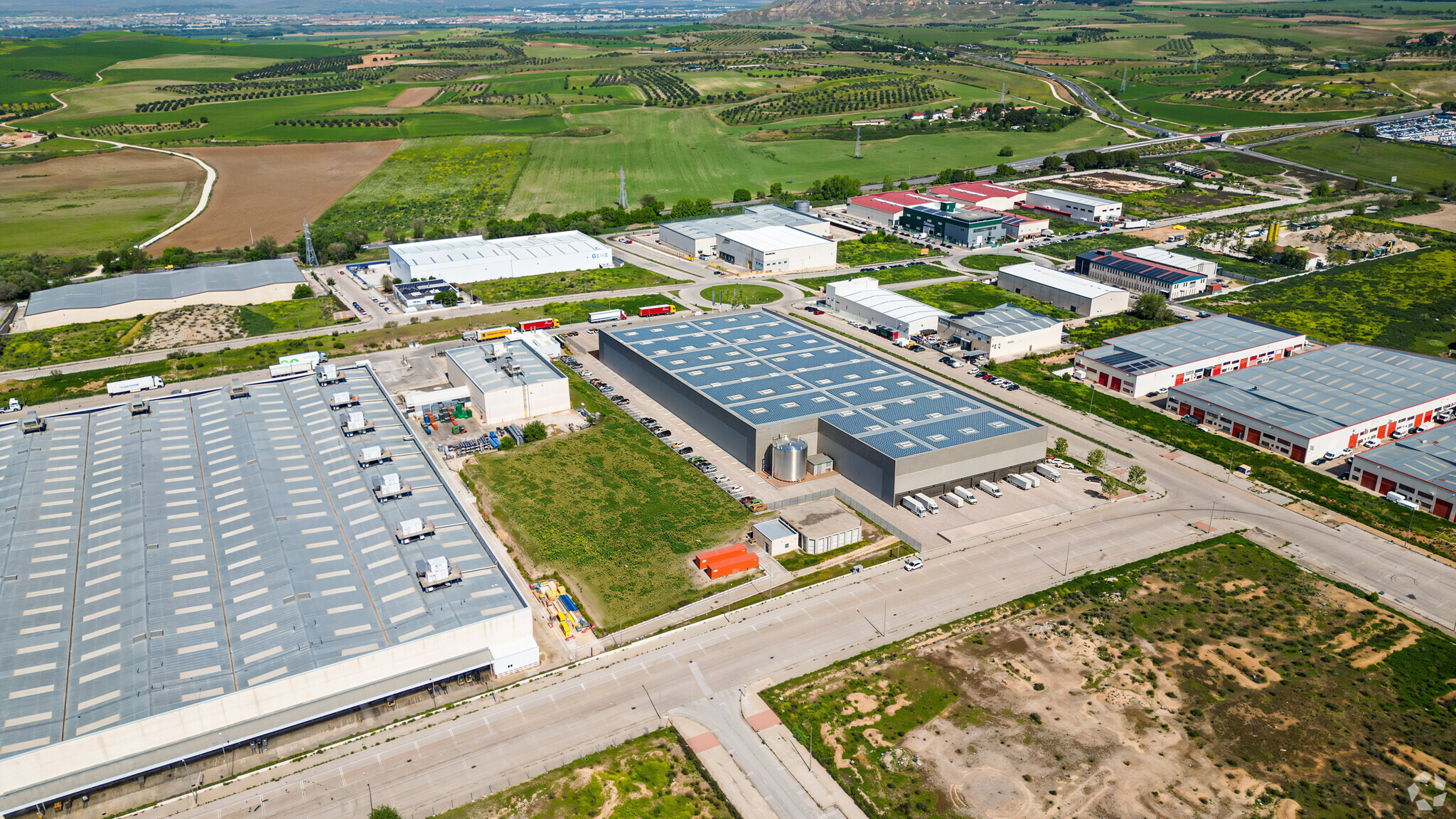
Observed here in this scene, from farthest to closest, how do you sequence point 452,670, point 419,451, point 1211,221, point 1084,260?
1. point 1211,221
2. point 1084,260
3. point 419,451
4. point 452,670

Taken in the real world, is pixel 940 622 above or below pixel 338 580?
below

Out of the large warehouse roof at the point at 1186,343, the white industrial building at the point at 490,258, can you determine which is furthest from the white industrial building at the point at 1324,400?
the white industrial building at the point at 490,258

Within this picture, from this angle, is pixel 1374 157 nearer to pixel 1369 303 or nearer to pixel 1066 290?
pixel 1369 303

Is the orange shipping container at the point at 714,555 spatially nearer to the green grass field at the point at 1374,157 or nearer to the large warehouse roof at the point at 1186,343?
the large warehouse roof at the point at 1186,343

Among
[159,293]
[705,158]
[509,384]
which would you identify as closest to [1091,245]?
[705,158]

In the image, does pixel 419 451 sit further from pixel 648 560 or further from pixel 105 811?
pixel 105 811

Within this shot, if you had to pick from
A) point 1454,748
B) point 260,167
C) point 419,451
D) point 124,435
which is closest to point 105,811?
point 419,451
